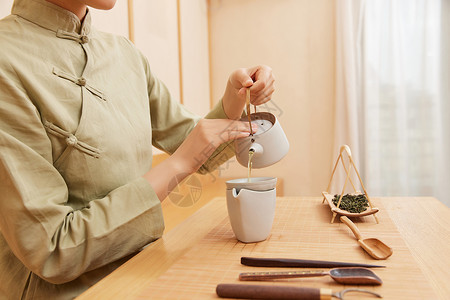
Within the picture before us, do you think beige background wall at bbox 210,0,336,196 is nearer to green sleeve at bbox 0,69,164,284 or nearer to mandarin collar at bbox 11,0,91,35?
mandarin collar at bbox 11,0,91,35

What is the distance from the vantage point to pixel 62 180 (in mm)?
776

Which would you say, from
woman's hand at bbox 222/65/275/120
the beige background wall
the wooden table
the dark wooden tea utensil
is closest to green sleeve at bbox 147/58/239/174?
woman's hand at bbox 222/65/275/120

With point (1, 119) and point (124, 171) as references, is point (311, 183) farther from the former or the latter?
point (1, 119)

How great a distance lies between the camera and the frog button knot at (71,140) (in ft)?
2.63

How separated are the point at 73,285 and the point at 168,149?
0.48 metres

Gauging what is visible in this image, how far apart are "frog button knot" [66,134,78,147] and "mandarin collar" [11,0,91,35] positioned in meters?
0.25

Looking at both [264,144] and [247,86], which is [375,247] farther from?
[247,86]

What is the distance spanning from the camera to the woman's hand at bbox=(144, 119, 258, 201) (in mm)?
835

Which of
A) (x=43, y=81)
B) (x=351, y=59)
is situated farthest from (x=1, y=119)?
(x=351, y=59)

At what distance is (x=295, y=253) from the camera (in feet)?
2.45

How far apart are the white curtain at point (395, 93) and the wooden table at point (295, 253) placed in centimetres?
206

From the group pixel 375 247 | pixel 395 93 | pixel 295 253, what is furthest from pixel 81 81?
pixel 395 93

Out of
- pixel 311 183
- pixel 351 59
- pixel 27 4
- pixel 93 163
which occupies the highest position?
pixel 351 59

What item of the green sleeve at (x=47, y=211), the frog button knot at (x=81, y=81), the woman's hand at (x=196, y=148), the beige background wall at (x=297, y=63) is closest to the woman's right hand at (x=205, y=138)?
the woman's hand at (x=196, y=148)
